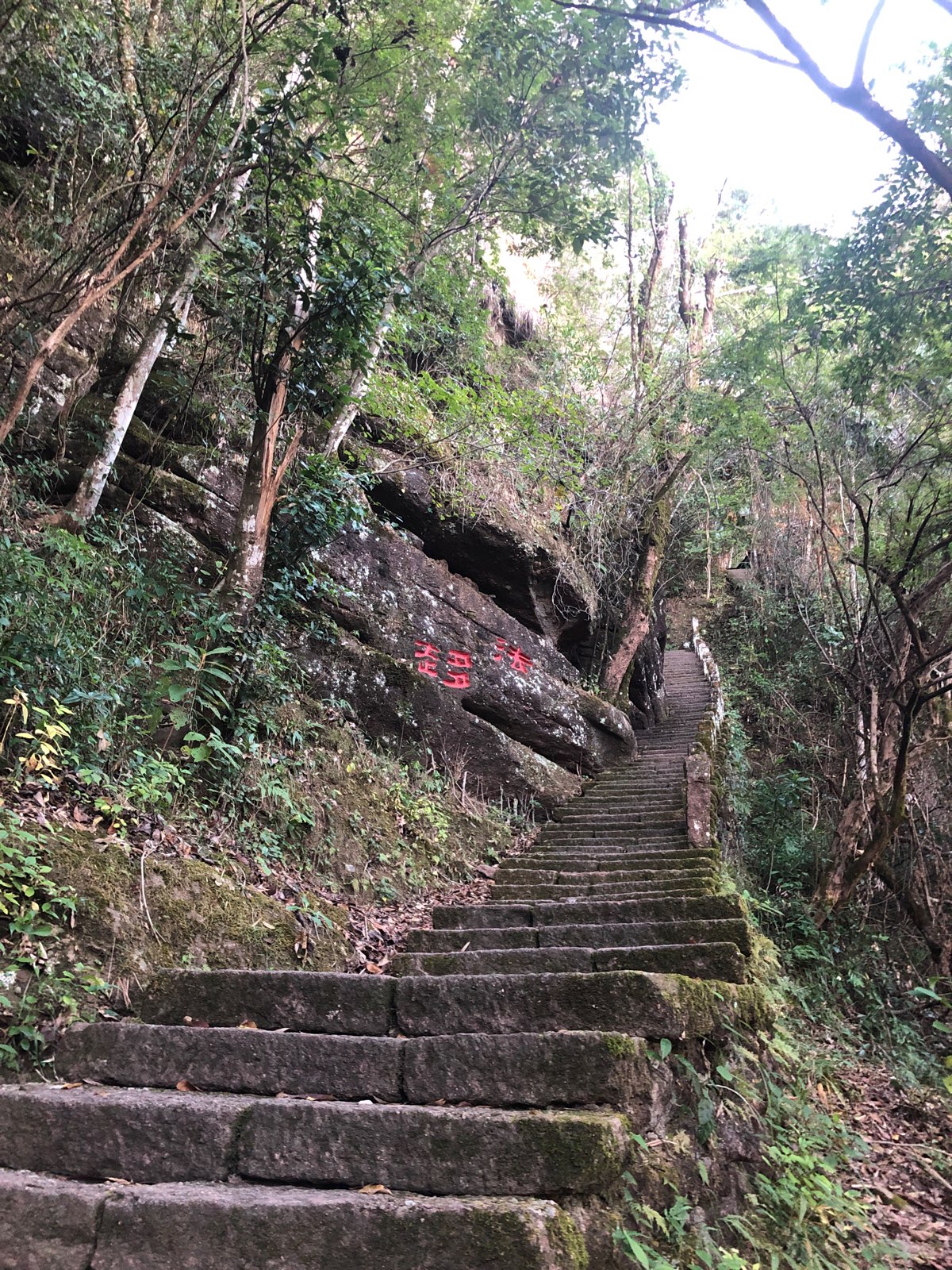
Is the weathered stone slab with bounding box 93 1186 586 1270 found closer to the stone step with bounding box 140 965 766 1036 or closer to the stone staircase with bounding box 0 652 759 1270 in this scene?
the stone staircase with bounding box 0 652 759 1270

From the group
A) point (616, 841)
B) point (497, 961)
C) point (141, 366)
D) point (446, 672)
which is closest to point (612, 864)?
point (616, 841)

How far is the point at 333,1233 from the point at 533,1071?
82cm

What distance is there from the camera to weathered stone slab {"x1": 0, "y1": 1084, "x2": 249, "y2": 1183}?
2.28 metres

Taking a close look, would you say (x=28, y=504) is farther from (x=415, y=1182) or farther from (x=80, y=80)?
(x=415, y=1182)

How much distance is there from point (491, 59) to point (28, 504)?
19.2 ft

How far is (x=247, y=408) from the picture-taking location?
24.1 ft

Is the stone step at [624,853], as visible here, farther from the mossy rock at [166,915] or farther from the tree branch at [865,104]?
the tree branch at [865,104]

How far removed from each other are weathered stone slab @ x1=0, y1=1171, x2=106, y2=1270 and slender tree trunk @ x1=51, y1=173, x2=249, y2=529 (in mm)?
4417

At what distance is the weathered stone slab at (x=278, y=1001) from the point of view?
122 inches

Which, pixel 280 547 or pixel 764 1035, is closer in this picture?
pixel 764 1035

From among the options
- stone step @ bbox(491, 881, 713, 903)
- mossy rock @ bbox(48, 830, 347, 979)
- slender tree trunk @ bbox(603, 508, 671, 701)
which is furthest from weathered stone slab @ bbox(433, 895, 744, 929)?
slender tree trunk @ bbox(603, 508, 671, 701)

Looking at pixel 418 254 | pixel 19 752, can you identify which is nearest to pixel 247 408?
pixel 418 254

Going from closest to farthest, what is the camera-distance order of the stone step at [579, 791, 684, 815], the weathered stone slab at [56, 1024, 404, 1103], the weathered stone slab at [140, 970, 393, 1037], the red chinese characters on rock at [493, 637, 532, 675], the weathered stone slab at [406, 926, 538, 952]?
the weathered stone slab at [56, 1024, 404, 1103] → the weathered stone slab at [140, 970, 393, 1037] → the weathered stone slab at [406, 926, 538, 952] → the stone step at [579, 791, 684, 815] → the red chinese characters on rock at [493, 637, 532, 675]

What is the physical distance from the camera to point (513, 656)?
9141 mm
